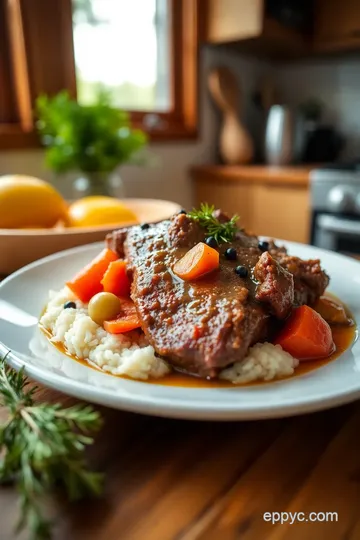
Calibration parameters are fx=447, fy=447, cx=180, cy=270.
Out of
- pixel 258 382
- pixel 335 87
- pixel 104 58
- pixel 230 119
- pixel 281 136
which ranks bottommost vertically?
pixel 258 382

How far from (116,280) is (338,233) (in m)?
2.22

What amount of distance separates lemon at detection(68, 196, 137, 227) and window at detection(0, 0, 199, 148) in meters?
1.01

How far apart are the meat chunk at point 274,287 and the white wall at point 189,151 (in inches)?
95.4

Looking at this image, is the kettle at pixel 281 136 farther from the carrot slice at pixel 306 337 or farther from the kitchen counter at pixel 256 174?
the carrot slice at pixel 306 337

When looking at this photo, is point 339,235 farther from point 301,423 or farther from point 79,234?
point 301,423

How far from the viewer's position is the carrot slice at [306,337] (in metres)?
0.91

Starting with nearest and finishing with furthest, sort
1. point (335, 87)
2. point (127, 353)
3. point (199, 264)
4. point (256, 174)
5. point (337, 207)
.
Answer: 1. point (127, 353)
2. point (199, 264)
3. point (337, 207)
4. point (256, 174)
5. point (335, 87)

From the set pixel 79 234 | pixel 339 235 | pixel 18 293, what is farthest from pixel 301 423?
pixel 339 235

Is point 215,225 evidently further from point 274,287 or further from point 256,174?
point 256,174

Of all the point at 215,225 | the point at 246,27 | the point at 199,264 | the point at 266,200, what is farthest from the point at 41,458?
the point at 246,27

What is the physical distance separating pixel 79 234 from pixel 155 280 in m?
0.61

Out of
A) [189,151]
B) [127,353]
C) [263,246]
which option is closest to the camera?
[127,353]

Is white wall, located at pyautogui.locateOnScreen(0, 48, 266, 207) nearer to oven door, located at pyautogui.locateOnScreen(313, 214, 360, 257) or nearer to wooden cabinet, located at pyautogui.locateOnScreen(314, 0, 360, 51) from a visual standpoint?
wooden cabinet, located at pyautogui.locateOnScreen(314, 0, 360, 51)

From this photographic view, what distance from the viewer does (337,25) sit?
352 cm
